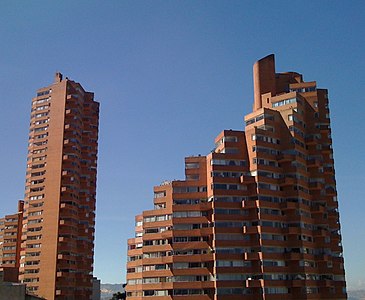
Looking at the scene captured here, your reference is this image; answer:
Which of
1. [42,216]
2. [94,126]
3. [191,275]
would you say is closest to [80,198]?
[42,216]

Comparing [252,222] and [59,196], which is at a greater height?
[59,196]

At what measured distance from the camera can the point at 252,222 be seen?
122062mm

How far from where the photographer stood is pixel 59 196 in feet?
543

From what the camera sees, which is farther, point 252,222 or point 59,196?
point 59,196

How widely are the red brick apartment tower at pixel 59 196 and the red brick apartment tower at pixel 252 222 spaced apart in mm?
35444

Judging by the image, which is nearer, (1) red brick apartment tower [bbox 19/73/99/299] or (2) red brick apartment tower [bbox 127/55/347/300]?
(2) red brick apartment tower [bbox 127/55/347/300]

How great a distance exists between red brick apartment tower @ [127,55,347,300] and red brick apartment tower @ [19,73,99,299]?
35444 mm

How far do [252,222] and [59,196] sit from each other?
71225 mm

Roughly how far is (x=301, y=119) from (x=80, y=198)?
80935 millimetres

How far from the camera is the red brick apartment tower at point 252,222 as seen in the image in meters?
118

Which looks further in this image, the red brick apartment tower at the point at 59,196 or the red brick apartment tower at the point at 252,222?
the red brick apartment tower at the point at 59,196

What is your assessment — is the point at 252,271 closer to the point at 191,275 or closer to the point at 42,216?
the point at 191,275

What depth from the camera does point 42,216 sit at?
6486 inches

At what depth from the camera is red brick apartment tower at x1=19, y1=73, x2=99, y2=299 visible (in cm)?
15925
